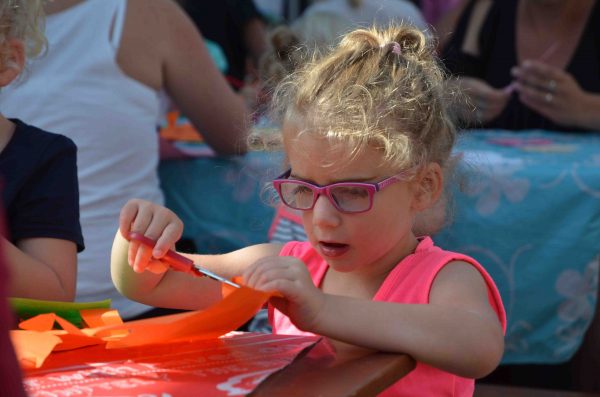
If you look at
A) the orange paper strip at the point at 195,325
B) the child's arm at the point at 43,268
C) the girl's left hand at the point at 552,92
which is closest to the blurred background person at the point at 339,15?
the girl's left hand at the point at 552,92

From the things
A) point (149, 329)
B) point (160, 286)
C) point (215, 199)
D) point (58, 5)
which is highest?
point (58, 5)

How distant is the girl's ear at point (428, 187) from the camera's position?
1.57 m

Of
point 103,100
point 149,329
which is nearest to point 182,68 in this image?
point 103,100

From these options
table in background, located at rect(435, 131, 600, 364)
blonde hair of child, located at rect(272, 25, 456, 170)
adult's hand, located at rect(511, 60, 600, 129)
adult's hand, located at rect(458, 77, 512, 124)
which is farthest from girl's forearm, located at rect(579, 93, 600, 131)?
blonde hair of child, located at rect(272, 25, 456, 170)

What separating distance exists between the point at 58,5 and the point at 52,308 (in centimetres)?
113

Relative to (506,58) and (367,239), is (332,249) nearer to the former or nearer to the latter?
(367,239)

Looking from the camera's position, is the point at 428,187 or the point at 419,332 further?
the point at 428,187

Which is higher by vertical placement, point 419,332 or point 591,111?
point 419,332

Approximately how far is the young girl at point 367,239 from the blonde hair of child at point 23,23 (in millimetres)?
501

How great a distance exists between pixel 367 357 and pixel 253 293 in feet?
0.53

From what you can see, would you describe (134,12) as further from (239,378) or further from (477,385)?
(239,378)

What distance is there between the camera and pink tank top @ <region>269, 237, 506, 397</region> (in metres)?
1.37

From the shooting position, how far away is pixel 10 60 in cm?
175

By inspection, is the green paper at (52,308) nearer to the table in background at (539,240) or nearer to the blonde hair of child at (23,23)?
the blonde hair of child at (23,23)
